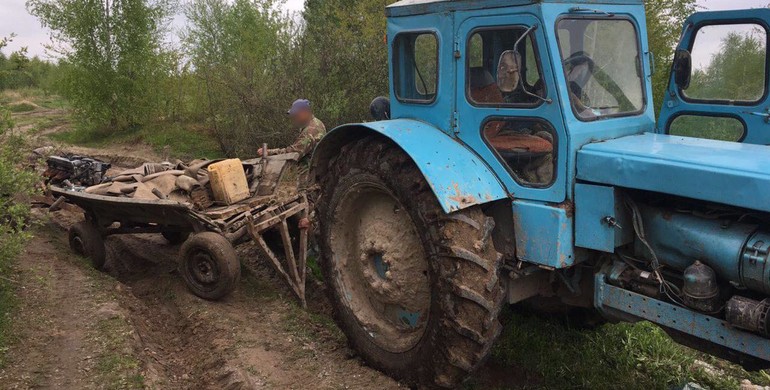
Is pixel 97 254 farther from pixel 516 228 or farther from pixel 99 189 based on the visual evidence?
pixel 516 228

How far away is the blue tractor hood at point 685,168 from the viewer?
2965 mm

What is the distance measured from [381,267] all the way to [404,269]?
1.06 ft

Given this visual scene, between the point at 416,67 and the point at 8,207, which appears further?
the point at 8,207

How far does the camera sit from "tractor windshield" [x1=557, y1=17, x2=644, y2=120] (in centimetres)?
364

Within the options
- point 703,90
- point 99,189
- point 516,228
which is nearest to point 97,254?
point 99,189

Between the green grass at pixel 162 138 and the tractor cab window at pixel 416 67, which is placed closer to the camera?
the tractor cab window at pixel 416 67

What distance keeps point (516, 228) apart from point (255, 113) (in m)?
7.92

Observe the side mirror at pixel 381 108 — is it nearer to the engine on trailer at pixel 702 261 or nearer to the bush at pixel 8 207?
the engine on trailer at pixel 702 261

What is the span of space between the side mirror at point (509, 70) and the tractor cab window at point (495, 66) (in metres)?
0.01

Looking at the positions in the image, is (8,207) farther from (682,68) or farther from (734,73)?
(734,73)

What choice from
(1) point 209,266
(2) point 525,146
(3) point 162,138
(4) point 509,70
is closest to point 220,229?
(1) point 209,266

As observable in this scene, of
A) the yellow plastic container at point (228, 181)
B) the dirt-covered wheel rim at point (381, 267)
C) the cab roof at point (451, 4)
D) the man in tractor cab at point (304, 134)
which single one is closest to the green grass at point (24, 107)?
the man in tractor cab at point (304, 134)

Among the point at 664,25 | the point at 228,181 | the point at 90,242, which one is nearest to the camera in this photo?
the point at 228,181

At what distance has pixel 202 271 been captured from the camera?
5.79m
